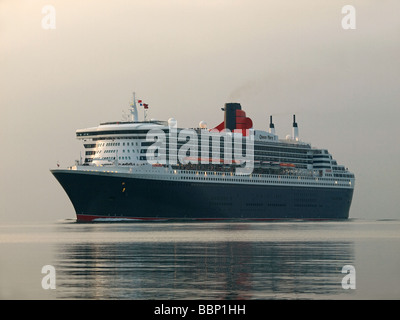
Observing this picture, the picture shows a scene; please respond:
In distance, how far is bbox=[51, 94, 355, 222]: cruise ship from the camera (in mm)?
96188

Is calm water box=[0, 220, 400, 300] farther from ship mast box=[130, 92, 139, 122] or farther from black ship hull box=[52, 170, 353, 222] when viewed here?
ship mast box=[130, 92, 139, 122]

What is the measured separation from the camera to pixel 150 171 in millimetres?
98938

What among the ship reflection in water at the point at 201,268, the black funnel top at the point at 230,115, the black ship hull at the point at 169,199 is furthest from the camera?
the black funnel top at the point at 230,115

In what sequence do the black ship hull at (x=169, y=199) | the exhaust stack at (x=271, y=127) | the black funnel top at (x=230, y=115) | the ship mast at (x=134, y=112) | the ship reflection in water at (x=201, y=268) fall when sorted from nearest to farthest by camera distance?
the ship reflection in water at (x=201, y=268), the black ship hull at (x=169, y=199), the ship mast at (x=134, y=112), the black funnel top at (x=230, y=115), the exhaust stack at (x=271, y=127)

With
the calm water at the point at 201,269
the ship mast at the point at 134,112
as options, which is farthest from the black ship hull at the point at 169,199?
the calm water at the point at 201,269

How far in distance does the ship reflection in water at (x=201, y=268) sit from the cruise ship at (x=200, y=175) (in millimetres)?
32905

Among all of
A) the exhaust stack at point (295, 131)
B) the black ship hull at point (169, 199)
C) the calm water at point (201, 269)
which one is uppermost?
the exhaust stack at point (295, 131)

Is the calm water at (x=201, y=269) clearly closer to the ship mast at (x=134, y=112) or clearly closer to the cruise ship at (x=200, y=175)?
the cruise ship at (x=200, y=175)

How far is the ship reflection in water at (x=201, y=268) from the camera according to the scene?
106 feet

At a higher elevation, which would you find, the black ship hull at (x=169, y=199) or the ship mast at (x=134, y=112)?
the ship mast at (x=134, y=112)

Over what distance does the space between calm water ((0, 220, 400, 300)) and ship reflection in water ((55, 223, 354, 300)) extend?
0.12 ft

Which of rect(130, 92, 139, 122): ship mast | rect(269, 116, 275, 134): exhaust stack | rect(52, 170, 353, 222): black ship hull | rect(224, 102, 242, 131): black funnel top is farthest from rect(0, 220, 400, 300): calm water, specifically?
rect(269, 116, 275, 134): exhaust stack

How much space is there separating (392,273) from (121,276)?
12.1 metres

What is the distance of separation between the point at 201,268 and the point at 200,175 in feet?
215
